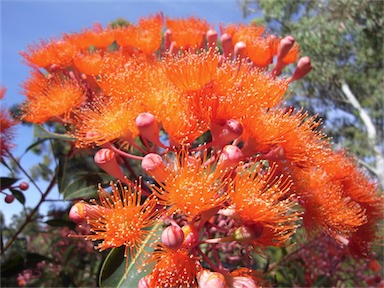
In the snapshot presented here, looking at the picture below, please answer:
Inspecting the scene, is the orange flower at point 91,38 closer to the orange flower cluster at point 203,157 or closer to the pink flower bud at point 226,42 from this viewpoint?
the orange flower cluster at point 203,157

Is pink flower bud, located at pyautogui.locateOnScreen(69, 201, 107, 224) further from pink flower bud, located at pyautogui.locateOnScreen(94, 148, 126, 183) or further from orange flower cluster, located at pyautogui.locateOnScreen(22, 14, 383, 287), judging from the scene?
pink flower bud, located at pyautogui.locateOnScreen(94, 148, 126, 183)

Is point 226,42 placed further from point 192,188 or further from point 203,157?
point 192,188

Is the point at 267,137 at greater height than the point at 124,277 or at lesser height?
greater

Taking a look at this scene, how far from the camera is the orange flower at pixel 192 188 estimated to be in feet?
2.88

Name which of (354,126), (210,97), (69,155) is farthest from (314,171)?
(354,126)

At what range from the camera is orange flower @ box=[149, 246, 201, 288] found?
0.87 m

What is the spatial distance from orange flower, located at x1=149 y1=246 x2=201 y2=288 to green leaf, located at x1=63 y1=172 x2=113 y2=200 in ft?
2.00

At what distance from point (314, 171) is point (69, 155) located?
1.01 m

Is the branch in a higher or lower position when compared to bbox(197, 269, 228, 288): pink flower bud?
higher

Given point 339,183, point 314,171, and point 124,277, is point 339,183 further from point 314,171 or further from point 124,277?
point 124,277

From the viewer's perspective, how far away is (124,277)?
0.96 metres

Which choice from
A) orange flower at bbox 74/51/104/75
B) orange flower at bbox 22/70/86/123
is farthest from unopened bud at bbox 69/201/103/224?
orange flower at bbox 74/51/104/75

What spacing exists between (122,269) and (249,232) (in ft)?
1.05

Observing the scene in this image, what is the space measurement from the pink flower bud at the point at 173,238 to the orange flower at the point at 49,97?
0.64 meters
